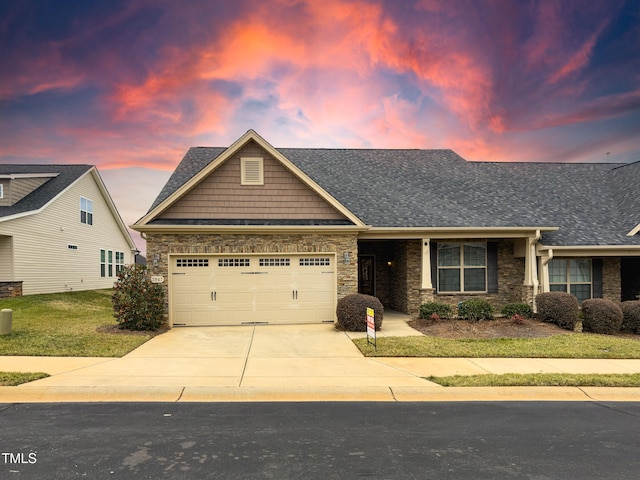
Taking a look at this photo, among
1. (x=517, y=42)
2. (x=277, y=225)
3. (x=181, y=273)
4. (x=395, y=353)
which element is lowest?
(x=395, y=353)

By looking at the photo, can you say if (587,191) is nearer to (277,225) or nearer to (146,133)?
(277,225)

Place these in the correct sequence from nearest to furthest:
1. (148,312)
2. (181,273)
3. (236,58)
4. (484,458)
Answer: (484,458) < (148,312) < (181,273) < (236,58)

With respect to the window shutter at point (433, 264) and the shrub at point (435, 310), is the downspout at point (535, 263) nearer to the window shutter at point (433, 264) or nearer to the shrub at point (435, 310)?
the window shutter at point (433, 264)

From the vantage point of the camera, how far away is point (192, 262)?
Answer: 14.0 metres

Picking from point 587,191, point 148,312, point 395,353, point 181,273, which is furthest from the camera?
point 587,191

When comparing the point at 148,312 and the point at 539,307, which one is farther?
the point at 539,307

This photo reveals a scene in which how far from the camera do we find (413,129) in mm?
23531

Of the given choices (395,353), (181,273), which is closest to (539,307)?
(395,353)

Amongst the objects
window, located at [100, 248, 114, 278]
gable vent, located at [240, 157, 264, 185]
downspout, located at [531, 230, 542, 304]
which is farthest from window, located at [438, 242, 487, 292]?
window, located at [100, 248, 114, 278]

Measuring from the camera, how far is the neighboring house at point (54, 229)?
64.6ft

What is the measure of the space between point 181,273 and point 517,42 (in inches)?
632

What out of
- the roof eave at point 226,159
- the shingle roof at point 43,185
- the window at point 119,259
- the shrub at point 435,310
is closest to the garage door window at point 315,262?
the roof eave at point 226,159

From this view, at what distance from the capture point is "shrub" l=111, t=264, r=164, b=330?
12461mm

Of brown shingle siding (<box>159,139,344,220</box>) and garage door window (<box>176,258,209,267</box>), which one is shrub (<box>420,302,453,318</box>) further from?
garage door window (<box>176,258,209,267</box>)
